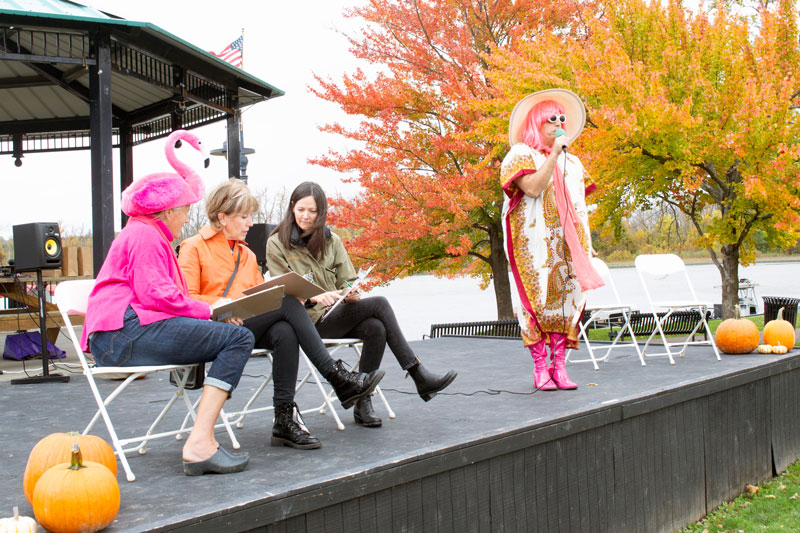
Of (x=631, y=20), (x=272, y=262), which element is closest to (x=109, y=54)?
(x=272, y=262)

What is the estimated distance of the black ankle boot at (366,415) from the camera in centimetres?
327

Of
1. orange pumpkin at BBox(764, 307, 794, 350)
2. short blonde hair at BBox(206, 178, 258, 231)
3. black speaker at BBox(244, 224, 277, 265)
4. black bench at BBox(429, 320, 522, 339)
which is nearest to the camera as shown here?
short blonde hair at BBox(206, 178, 258, 231)

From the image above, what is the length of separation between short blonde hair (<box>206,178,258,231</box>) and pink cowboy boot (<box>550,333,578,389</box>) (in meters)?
2.09

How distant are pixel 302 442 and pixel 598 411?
1445 mm

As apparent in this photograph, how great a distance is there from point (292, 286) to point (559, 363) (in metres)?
1.98

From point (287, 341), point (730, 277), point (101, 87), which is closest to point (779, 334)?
point (287, 341)

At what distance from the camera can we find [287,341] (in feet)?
9.73

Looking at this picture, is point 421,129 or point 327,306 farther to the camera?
point 421,129

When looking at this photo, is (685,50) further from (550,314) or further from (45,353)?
(45,353)

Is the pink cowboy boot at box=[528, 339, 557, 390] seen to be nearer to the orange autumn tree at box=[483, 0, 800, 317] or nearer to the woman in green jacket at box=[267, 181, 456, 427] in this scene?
the woman in green jacket at box=[267, 181, 456, 427]

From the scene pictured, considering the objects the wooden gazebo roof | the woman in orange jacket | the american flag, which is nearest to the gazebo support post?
the wooden gazebo roof

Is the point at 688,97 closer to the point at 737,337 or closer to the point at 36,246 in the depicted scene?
the point at 737,337

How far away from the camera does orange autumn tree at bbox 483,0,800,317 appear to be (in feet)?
27.7

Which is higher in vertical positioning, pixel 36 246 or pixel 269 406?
pixel 36 246
